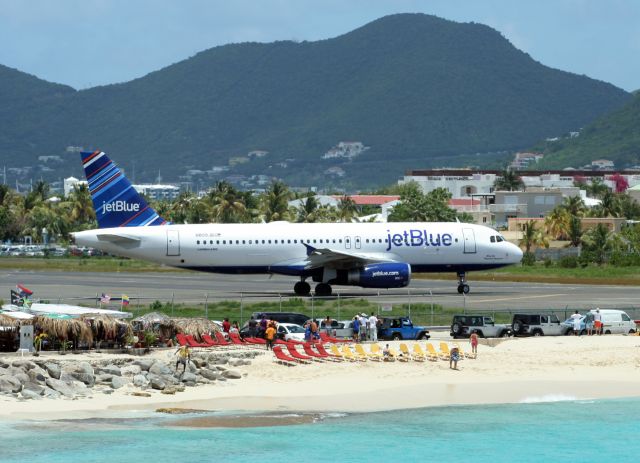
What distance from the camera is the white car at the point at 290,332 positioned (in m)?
52.7

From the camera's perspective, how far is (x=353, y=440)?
38.8 m

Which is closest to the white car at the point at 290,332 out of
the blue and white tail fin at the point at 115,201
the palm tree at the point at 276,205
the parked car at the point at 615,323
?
the parked car at the point at 615,323

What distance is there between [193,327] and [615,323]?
19754mm

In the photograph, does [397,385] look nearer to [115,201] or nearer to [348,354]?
[348,354]

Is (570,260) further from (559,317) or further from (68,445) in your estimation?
(68,445)

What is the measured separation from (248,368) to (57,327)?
762 centimetres

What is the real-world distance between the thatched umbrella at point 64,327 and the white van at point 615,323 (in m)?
23.3

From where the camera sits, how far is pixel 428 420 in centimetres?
4153

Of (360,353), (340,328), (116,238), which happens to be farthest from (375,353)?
(116,238)

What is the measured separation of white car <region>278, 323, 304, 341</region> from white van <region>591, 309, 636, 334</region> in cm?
1410

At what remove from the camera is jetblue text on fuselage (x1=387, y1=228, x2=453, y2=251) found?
242 ft

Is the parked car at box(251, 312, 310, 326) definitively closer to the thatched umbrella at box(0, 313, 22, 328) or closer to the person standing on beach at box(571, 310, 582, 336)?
the thatched umbrella at box(0, 313, 22, 328)

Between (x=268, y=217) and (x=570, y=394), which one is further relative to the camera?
(x=268, y=217)

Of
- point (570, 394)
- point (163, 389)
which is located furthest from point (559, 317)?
point (163, 389)
